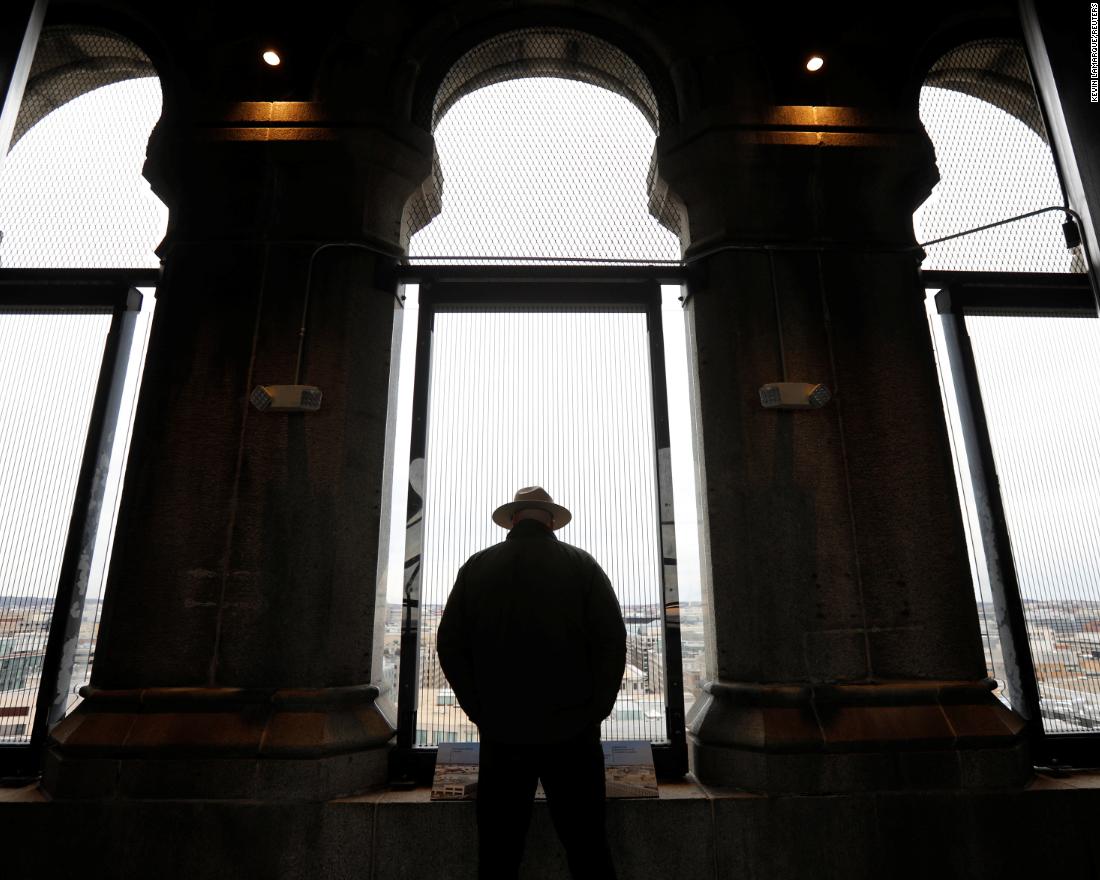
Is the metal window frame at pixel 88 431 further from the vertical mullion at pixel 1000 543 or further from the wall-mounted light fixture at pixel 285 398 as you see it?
the vertical mullion at pixel 1000 543

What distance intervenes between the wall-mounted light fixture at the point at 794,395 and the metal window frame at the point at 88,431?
4072 mm

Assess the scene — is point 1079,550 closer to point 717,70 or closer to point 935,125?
point 935,125

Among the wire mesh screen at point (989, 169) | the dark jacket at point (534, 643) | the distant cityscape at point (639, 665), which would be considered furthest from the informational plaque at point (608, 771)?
the wire mesh screen at point (989, 169)

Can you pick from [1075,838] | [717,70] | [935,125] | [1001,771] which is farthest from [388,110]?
[1075,838]

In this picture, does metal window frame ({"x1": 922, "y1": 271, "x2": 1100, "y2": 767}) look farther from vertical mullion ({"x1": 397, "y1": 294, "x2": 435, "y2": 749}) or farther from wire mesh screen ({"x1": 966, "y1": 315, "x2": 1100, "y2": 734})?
vertical mullion ({"x1": 397, "y1": 294, "x2": 435, "y2": 749})

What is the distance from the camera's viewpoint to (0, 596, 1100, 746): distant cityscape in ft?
11.3

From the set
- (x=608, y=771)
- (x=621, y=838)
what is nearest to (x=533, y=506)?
(x=608, y=771)

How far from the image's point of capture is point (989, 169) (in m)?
4.48

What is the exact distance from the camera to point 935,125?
4.51 m

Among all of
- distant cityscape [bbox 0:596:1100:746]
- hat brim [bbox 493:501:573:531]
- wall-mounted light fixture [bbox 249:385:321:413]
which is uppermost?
wall-mounted light fixture [bbox 249:385:321:413]

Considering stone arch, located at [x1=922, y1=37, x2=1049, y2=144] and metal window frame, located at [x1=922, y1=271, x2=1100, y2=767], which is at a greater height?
stone arch, located at [x1=922, y1=37, x2=1049, y2=144]

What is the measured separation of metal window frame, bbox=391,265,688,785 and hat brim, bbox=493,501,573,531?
0.67 m

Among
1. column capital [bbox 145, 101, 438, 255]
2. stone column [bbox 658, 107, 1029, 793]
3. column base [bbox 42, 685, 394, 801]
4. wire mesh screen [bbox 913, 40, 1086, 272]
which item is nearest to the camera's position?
column base [bbox 42, 685, 394, 801]

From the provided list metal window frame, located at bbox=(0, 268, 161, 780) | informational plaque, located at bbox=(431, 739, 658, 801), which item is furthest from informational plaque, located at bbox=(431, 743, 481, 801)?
metal window frame, located at bbox=(0, 268, 161, 780)
